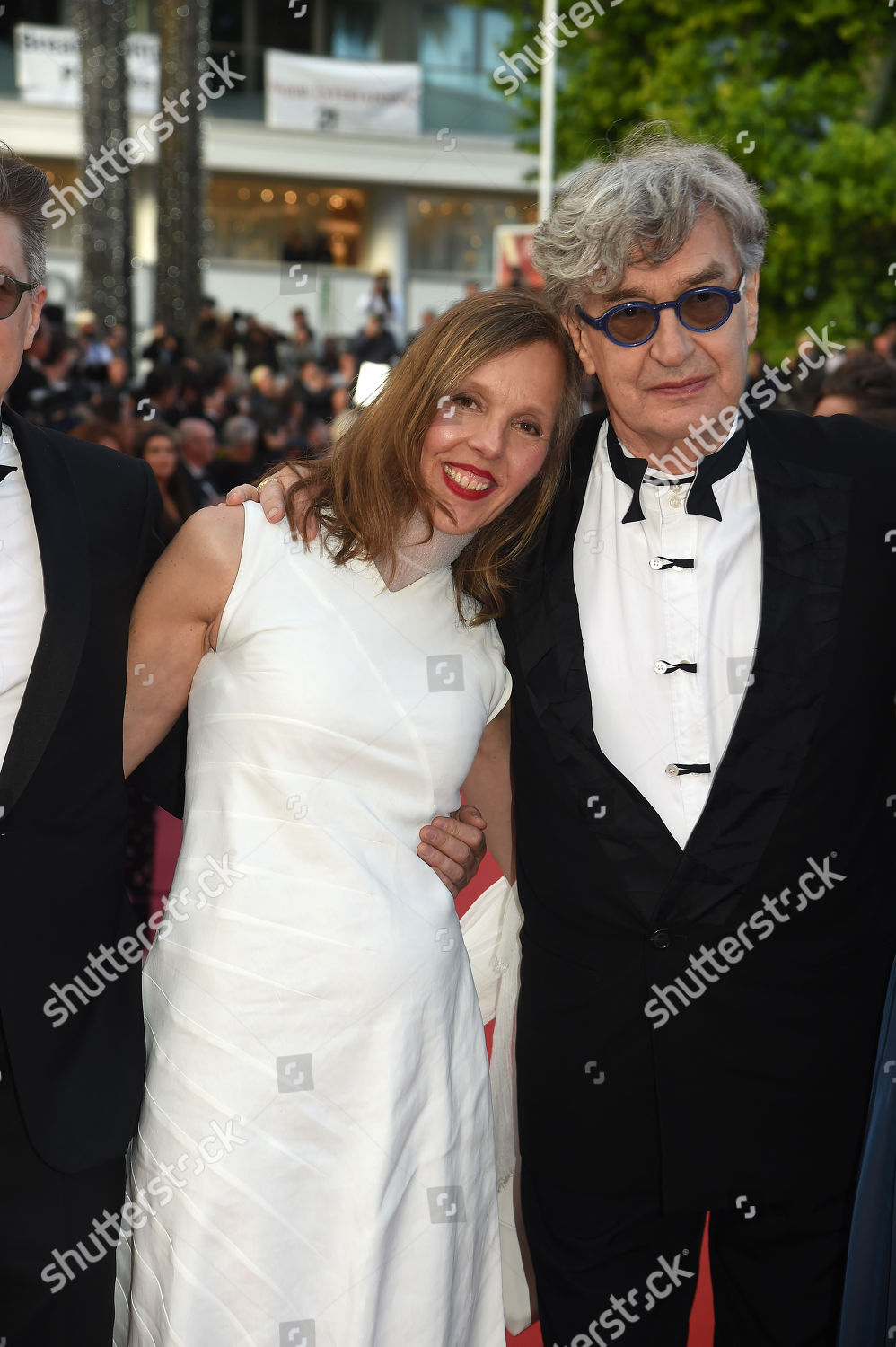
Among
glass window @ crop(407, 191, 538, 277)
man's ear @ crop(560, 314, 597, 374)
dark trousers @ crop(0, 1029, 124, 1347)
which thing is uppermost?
man's ear @ crop(560, 314, 597, 374)

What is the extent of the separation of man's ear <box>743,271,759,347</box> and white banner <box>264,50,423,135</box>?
2028 cm

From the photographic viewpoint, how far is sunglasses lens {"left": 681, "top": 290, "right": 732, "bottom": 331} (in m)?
2.19

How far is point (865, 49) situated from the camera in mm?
14336

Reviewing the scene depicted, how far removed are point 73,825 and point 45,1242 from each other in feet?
1.99

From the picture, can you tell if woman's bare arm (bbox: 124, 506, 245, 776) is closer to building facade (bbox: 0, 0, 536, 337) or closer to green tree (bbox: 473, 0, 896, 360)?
green tree (bbox: 473, 0, 896, 360)

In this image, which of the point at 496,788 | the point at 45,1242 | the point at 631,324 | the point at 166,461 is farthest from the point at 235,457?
the point at 45,1242

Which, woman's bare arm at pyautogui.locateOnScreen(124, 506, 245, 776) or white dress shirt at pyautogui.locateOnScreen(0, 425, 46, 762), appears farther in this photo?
woman's bare arm at pyautogui.locateOnScreen(124, 506, 245, 776)

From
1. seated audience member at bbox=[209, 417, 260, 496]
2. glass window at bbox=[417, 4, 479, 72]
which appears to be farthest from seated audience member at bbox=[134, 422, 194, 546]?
glass window at bbox=[417, 4, 479, 72]

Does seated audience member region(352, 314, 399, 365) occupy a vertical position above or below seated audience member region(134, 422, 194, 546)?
below

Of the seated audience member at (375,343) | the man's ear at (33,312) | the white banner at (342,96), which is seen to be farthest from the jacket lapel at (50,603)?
the white banner at (342,96)

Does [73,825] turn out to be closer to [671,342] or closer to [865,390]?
[671,342]

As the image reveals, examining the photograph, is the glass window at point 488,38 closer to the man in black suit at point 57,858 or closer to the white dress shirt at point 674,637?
the white dress shirt at point 674,637

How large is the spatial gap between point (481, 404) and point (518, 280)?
32.4 feet

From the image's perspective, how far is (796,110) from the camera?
14164 millimetres
